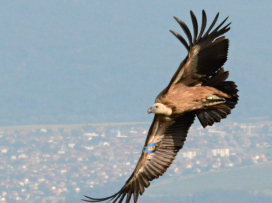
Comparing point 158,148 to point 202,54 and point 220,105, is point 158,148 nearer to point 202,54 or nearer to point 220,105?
point 220,105

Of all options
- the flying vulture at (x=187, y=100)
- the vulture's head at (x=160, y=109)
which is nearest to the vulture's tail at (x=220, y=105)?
the flying vulture at (x=187, y=100)

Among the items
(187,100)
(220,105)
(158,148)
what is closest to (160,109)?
(187,100)

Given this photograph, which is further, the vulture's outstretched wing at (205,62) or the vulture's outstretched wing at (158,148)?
the vulture's outstretched wing at (158,148)

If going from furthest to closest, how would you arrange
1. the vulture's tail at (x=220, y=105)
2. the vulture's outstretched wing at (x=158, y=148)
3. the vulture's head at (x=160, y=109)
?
the vulture's outstretched wing at (x=158, y=148) < the vulture's tail at (x=220, y=105) < the vulture's head at (x=160, y=109)

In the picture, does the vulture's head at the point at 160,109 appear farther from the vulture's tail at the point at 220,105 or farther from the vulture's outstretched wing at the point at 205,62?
the vulture's tail at the point at 220,105

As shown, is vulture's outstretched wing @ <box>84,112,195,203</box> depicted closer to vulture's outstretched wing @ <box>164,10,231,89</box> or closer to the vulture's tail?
the vulture's tail

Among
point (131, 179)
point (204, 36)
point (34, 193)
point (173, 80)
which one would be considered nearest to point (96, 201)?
point (131, 179)

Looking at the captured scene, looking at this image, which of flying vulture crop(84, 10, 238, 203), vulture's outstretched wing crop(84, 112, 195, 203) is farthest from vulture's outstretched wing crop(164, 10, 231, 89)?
vulture's outstretched wing crop(84, 112, 195, 203)
